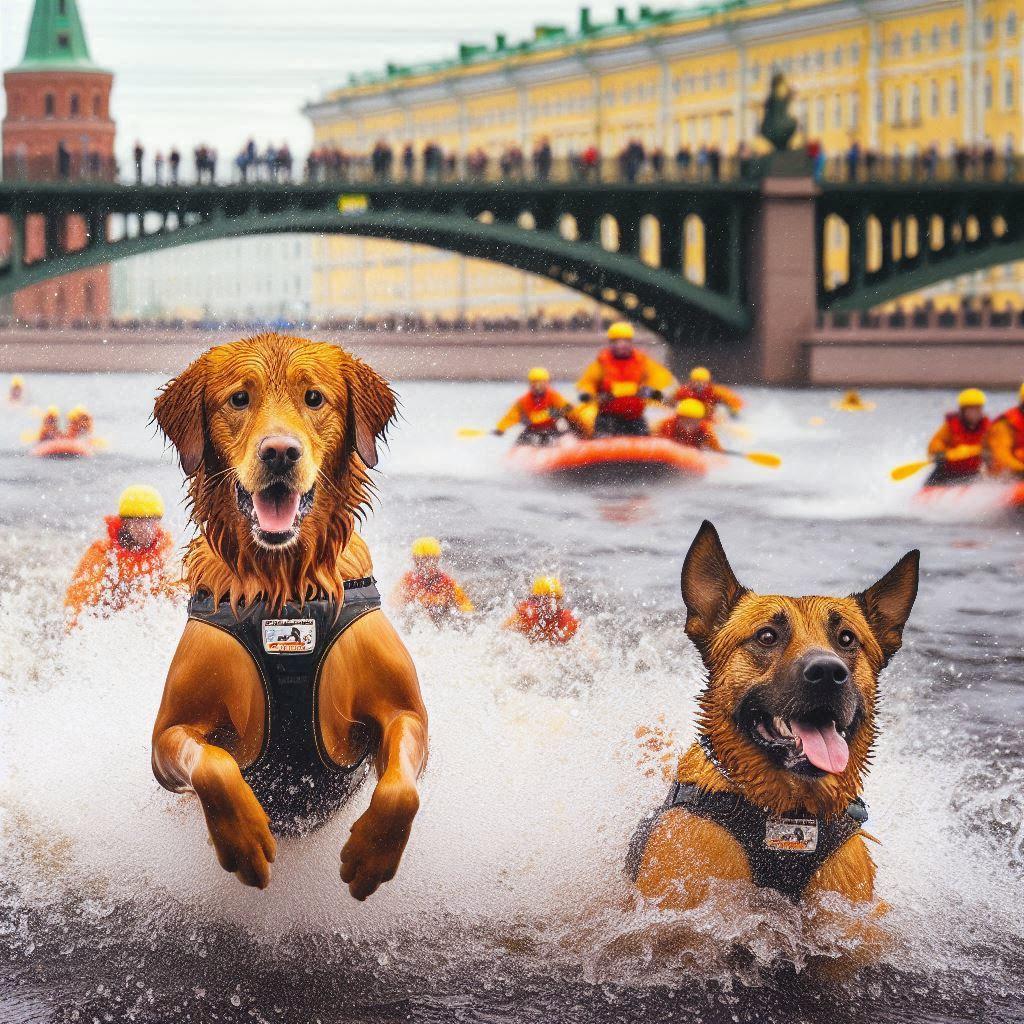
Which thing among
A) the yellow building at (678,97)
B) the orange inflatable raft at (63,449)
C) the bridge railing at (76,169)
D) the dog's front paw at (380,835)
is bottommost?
the orange inflatable raft at (63,449)

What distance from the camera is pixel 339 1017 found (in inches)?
170

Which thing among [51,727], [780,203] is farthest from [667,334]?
[51,727]

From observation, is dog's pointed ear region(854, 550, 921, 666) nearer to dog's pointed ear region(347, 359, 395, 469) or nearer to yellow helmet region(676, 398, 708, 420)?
dog's pointed ear region(347, 359, 395, 469)

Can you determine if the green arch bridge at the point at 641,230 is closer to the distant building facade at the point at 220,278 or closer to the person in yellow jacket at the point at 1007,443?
the person in yellow jacket at the point at 1007,443

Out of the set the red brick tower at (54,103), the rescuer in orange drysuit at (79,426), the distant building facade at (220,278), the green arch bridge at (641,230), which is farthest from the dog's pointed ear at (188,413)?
the distant building facade at (220,278)

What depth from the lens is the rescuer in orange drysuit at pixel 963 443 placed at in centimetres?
1716

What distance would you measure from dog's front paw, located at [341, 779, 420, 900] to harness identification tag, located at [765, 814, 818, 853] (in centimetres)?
88

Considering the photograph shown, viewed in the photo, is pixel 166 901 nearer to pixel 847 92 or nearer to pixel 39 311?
pixel 847 92

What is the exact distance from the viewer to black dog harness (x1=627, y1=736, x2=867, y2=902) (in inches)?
169

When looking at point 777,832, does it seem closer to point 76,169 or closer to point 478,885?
point 478,885

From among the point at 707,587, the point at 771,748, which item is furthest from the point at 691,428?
the point at 771,748

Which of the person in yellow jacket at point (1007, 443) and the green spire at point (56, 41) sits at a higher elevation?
the green spire at point (56, 41)

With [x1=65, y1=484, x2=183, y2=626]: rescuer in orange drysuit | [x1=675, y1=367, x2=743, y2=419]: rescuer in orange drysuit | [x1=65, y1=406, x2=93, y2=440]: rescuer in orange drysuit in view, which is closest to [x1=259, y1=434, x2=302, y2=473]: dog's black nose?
[x1=65, y1=484, x2=183, y2=626]: rescuer in orange drysuit

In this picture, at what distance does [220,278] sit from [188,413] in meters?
98.9
